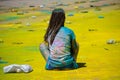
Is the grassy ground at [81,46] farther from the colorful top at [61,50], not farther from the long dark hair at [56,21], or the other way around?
the long dark hair at [56,21]

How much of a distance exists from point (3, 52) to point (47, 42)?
2.54 metres

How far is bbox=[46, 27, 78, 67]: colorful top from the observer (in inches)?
289

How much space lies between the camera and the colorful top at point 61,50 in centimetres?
733

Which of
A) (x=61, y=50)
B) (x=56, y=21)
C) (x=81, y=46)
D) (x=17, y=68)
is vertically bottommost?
(x=81, y=46)

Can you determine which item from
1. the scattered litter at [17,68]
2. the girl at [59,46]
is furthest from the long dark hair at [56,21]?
the scattered litter at [17,68]

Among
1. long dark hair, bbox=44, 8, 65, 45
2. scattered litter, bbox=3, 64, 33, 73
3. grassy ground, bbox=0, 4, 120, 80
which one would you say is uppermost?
long dark hair, bbox=44, 8, 65, 45

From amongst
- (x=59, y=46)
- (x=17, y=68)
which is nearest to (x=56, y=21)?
(x=59, y=46)

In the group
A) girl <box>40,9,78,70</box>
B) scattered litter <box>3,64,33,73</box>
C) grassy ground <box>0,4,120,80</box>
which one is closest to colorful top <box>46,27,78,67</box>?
girl <box>40,9,78,70</box>

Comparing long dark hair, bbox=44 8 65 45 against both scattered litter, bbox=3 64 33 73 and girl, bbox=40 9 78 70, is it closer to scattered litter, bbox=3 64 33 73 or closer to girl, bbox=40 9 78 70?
girl, bbox=40 9 78 70

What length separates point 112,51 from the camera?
929 centimetres

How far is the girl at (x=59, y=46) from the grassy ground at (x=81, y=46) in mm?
158

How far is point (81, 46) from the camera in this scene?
10289 mm

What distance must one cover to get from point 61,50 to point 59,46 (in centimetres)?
9

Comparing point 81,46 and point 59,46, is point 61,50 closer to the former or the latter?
point 59,46
